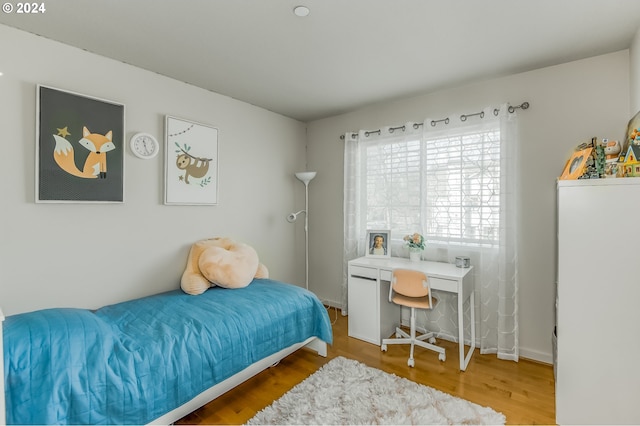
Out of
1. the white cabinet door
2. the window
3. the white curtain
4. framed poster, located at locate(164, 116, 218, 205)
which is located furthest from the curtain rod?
framed poster, located at locate(164, 116, 218, 205)

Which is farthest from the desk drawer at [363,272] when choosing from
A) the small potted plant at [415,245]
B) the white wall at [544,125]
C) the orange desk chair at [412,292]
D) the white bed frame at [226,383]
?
the white wall at [544,125]

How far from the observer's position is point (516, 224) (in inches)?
106

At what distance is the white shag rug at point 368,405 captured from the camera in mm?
1910

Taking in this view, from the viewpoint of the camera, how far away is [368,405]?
6.75 feet

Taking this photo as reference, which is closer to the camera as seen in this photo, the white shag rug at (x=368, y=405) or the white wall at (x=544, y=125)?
the white shag rug at (x=368, y=405)

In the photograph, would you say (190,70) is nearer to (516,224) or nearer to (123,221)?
(123,221)

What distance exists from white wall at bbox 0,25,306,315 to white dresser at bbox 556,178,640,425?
2.86 meters

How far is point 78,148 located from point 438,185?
3108 millimetres

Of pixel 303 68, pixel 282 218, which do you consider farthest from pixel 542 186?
pixel 282 218

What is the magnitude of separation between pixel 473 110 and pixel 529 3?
1.21 metres

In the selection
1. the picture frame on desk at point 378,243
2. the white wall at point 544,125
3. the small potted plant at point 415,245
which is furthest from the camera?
the picture frame on desk at point 378,243

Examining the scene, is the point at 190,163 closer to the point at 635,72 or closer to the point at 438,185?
the point at 438,185

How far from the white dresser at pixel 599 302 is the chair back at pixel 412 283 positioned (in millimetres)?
973

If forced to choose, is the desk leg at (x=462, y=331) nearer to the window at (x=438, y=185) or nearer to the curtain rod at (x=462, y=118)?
the window at (x=438, y=185)
